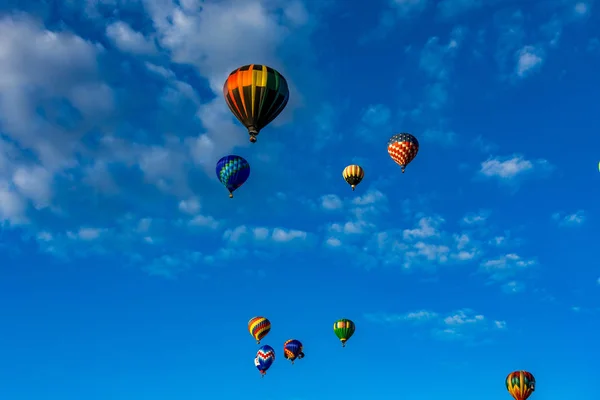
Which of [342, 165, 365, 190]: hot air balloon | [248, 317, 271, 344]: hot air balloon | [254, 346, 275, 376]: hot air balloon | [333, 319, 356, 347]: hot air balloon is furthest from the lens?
[254, 346, 275, 376]: hot air balloon

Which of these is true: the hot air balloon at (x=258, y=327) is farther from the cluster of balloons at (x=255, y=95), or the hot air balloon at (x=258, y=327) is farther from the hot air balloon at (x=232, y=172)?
the cluster of balloons at (x=255, y=95)

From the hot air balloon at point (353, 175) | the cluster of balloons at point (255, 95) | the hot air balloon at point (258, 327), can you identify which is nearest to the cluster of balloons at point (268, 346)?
the hot air balloon at point (258, 327)

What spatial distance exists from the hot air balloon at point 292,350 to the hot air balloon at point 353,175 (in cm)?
2619

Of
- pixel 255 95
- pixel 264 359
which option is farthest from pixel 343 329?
pixel 255 95

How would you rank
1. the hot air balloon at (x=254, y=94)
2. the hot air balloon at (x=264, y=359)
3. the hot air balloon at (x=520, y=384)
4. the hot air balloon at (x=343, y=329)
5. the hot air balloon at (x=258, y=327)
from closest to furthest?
the hot air balloon at (x=254, y=94) → the hot air balloon at (x=520, y=384) → the hot air balloon at (x=343, y=329) → the hot air balloon at (x=258, y=327) → the hot air balloon at (x=264, y=359)

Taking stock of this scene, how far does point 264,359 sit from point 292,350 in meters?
4.15

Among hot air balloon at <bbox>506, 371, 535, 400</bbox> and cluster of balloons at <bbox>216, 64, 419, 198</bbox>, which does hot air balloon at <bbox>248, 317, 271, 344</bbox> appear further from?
cluster of balloons at <bbox>216, 64, 419, 198</bbox>

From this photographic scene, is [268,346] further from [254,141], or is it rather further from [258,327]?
[254,141]

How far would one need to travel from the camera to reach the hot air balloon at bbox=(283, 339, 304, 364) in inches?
3730

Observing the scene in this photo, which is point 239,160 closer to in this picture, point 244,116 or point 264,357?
point 244,116

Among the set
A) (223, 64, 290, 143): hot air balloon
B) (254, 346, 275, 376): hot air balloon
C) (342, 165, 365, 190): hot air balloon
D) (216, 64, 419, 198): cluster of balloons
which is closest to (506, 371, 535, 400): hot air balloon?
(342, 165, 365, 190): hot air balloon

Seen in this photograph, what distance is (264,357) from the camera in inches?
3738

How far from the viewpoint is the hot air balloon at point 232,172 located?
69.1 m

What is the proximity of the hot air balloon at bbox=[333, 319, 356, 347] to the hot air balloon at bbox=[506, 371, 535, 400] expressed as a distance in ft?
69.2
